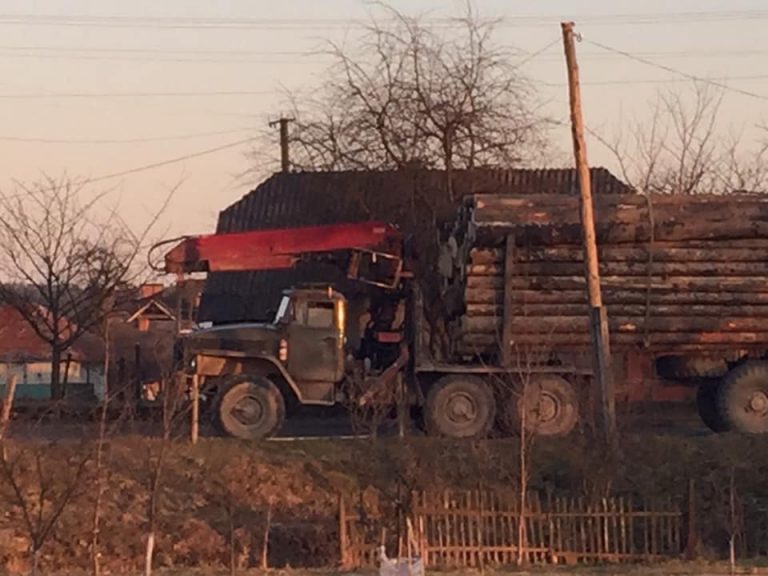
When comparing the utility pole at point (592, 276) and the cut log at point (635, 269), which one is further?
the cut log at point (635, 269)

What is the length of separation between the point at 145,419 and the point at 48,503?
6.52 meters

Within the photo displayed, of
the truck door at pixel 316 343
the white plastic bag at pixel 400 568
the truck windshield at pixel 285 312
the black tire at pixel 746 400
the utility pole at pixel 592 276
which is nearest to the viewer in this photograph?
the white plastic bag at pixel 400 568

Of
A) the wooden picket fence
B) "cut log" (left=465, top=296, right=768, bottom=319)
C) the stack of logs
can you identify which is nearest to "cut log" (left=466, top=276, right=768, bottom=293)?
the stack of logs

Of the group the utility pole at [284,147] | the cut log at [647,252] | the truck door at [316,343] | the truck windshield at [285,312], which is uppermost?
the utility pole at [284,147]

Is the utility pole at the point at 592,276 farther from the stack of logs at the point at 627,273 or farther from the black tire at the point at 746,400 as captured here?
the black tire at the point at 746,400

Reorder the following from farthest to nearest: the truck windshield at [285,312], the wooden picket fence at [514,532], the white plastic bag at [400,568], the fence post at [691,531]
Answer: the truck windshield at [285,312] → the fence post at [691,531] → the wooden picket fence at [514,532] → the white plastic bag at [400,568]

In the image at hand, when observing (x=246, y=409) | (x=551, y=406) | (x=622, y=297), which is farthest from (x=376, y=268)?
(x=622, y=297)

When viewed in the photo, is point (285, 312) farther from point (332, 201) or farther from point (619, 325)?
point (332, 201)

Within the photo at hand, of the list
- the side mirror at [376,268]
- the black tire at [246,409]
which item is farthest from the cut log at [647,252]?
the black tire at [246,409]

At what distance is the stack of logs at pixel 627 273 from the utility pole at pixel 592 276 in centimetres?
121

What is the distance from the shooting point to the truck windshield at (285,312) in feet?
84.5

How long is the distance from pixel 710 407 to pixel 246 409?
7.93 m

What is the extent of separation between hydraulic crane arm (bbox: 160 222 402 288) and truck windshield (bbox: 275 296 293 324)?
4.34ft

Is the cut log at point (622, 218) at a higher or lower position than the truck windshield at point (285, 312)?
higher
